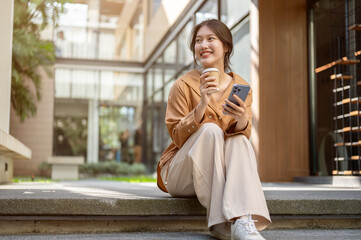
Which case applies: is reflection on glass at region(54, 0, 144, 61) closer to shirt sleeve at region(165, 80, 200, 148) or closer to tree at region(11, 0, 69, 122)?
tree at region(11, 0, 69, 122)

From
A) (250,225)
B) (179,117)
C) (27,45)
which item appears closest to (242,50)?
(27,45)

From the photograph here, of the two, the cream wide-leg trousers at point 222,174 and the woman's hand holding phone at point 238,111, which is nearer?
the cream wide-leg trousers at point 222,174

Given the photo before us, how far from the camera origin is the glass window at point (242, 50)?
22.7 ft

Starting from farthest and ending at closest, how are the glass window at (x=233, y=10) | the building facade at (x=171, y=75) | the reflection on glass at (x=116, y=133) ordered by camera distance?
the reflection on glass at (x=116, y=133)
the glass window at (x=233, y=10)
the building facade at (x=171, y=75)

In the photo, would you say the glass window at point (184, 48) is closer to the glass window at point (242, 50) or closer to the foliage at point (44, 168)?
the glass window at point (242, 50)

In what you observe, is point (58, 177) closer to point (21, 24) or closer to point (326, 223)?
point (21, 24)

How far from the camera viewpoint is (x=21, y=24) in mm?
9906

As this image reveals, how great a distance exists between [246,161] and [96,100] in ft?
45.2

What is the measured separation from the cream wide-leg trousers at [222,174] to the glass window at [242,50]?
4.49 metres

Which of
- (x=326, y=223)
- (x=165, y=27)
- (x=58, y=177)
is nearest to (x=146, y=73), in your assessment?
(x=165, y=27)

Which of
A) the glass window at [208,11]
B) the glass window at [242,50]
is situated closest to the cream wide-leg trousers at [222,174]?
the glass window at [242,50]

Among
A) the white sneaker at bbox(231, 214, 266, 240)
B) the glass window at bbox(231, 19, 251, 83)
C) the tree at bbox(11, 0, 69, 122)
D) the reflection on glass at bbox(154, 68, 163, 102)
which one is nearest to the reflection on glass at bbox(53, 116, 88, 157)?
the reflection on glass at bbox(154, 68, 163, 102)

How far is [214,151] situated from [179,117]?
329mm

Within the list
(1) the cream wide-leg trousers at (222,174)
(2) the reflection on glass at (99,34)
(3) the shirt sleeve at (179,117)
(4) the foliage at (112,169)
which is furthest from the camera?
(2) the reflection on glass at (99,34)
